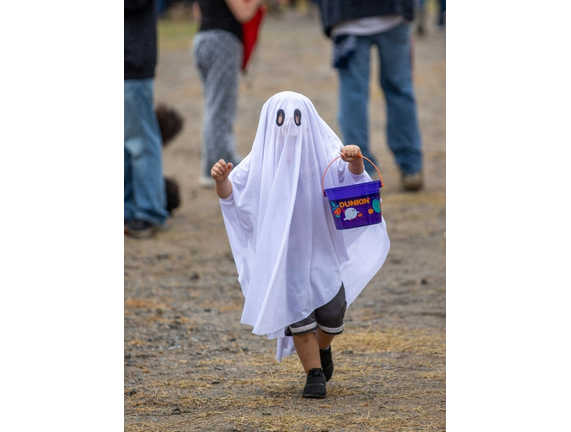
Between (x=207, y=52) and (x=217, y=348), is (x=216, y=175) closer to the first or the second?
(x=217, y=348)

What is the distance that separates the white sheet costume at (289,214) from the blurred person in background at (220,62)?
332 cm

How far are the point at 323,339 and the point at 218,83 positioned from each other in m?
3.75

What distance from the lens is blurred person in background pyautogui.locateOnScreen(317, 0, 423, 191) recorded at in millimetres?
6305

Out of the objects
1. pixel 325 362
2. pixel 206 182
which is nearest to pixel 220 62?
pixel 206 182

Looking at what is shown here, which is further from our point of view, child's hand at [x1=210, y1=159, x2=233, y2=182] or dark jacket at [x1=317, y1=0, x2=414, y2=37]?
dark jacket at [x1=317, y1=0, x2=414, y2=37]

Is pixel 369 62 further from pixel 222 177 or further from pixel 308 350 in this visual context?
pixel 308 350

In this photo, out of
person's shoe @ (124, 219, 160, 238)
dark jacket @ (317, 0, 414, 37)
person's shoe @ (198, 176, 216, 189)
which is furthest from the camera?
person's shoe @ (198, 176, 216, 189)

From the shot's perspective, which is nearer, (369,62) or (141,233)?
(141,233)

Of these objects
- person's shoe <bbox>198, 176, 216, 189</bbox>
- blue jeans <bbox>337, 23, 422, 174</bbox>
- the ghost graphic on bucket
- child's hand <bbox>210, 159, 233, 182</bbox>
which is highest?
child's hand <bbox>210, 159, 233, 182</bbox>

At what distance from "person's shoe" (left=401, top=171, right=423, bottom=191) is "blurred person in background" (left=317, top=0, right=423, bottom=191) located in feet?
0.14

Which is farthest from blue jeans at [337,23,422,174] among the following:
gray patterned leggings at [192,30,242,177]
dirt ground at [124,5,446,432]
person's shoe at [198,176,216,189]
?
person's shoe at [198,176,216,189]

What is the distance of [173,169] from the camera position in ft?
27.4

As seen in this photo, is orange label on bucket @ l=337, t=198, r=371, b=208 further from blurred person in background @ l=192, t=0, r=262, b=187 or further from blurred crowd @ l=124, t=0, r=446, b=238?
blurred person in background @ l=192, t=0, r=262, b=187

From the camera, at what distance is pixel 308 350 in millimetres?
3273
